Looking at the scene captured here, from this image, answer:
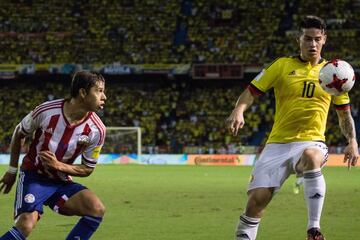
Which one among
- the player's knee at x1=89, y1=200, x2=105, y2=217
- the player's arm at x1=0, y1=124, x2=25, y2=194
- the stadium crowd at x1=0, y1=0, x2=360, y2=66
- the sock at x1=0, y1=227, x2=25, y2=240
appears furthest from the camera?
the stadium crowd at x1=0, y1=0, x2=360, y2=66

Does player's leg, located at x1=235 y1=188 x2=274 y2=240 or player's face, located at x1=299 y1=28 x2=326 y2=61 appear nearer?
player's leg, located at x1=235 y1=188 x2=274 y2=240

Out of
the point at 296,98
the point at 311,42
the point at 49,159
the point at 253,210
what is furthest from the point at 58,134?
the point at 311,42

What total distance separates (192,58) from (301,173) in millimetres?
36897

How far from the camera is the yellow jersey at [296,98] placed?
304 inches

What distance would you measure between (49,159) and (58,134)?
0.35 m

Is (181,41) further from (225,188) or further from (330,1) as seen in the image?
(225,188)

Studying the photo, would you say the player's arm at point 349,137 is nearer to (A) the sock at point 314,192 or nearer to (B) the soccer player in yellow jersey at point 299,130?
(B) the soccer player in yellow jersey at point 299,130

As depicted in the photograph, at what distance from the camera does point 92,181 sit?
870 inches

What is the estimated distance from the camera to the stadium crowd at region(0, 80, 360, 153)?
40.6 meters

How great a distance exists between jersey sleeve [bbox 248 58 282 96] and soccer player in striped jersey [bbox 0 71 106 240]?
153 centimetres

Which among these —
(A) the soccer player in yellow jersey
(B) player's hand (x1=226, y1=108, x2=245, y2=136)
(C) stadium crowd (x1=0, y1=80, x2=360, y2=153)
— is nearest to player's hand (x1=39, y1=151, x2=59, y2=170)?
(B) player's hand (x1=226, y1=108, x2=245, y2=136)

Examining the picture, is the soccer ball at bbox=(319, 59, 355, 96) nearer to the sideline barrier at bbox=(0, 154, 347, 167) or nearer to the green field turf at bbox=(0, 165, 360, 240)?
the green field turf at bbox=(0, 165, 360, 240)

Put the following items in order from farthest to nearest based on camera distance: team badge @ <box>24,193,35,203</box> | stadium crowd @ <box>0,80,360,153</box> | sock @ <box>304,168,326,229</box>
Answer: stadium crowd @ <box>0,80,360,153</box>, sock @ <box>304,168,326,229</box>, team badge @ <box>24,193,35,203</box>

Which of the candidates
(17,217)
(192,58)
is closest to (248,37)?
(192,58)
